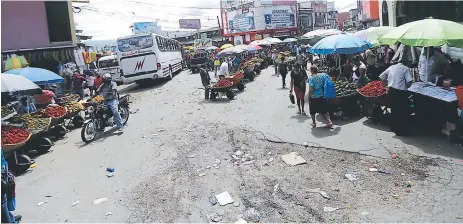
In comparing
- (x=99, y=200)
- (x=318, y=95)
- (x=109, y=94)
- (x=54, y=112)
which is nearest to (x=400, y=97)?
(x=318, y=95)

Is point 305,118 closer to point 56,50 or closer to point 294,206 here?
point 294,206

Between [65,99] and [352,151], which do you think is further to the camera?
[65,99]

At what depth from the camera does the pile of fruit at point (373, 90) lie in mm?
8344

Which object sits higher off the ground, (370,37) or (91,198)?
(370,37)

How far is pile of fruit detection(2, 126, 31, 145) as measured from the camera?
7.03 metres

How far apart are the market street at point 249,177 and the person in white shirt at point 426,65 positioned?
5.09 feet

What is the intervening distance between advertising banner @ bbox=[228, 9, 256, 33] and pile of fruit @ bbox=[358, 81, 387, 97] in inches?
1936

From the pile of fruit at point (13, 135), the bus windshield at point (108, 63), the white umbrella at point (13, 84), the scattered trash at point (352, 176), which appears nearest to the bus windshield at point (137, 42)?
the bus windshield at point (108, 63)

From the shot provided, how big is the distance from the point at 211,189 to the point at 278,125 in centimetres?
409

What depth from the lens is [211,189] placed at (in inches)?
223

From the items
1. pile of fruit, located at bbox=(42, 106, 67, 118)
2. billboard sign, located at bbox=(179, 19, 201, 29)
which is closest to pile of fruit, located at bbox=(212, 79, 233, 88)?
pile of fruit, located at bbox=(42, 106, 67, 118)

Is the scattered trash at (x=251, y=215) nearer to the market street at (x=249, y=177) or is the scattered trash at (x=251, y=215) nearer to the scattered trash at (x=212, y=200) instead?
the market street at (x=249, y=177)

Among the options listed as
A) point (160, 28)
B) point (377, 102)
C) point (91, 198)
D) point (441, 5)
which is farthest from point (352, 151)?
point (160, 28)

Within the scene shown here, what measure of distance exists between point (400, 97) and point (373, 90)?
995 mm
